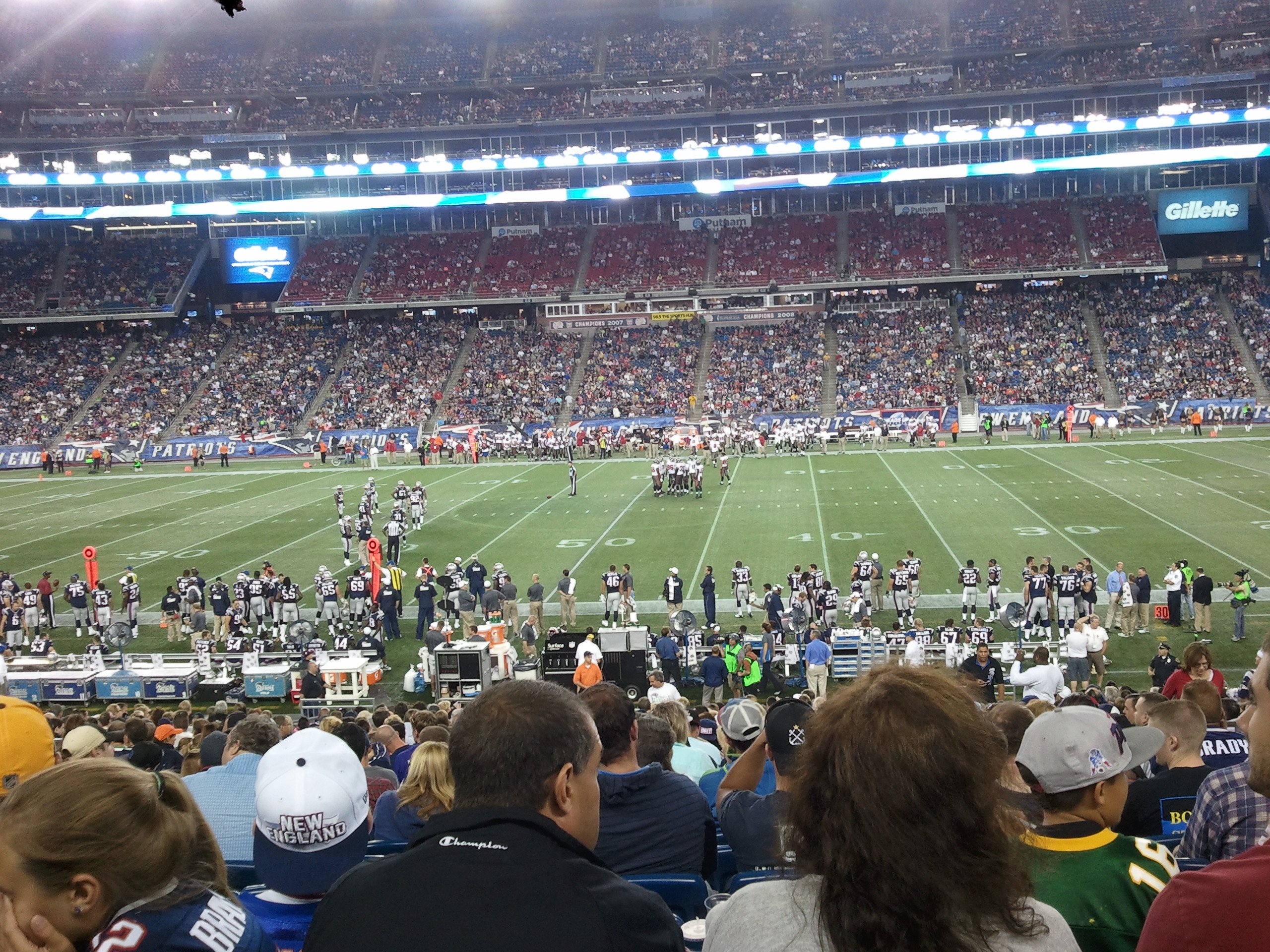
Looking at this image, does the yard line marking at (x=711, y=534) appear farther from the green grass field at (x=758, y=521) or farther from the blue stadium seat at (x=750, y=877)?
the blue stadium seat at (x=750, y=877)

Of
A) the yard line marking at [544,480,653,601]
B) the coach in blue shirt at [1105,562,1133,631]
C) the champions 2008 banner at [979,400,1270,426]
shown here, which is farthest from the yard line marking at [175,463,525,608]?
the champions 2008 banner at [979,400,1270,426]

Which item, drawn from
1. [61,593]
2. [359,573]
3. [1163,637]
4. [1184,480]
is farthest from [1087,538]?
[61,593]

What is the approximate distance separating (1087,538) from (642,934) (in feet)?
80.7

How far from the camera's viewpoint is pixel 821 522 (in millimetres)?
28000

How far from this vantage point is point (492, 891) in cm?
203

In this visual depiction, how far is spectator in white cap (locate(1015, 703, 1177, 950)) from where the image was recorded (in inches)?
104

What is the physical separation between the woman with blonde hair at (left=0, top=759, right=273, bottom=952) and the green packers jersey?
6.56ft

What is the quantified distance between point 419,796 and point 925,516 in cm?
2439

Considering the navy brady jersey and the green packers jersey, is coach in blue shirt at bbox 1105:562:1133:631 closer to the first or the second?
the green packers jersey

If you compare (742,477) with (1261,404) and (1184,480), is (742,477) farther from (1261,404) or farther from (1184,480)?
(1261,404)

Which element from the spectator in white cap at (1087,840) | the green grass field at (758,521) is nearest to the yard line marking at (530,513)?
the green grass field at (758,521)

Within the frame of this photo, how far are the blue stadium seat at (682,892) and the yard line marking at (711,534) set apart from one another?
19062 millimetres

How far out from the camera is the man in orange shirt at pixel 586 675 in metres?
14.1

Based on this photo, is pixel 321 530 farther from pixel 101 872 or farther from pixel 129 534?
pixel 101 872
